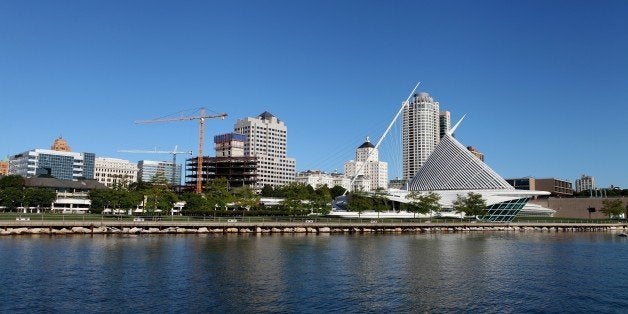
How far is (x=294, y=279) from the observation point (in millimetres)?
38500

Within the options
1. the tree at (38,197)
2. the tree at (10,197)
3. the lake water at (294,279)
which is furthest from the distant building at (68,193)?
the lake water at (294,279)

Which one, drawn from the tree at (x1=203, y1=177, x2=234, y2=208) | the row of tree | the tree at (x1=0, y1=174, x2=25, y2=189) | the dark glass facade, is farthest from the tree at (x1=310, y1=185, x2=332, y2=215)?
the tree at (x1=0, y1=174, x2=25, y2=189)

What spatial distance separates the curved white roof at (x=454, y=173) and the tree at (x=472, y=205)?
13.1 meters

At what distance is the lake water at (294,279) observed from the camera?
30469 millimetres

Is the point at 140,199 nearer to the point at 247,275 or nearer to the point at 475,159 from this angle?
the point at 247,275

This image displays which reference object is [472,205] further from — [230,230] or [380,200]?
[230,230]

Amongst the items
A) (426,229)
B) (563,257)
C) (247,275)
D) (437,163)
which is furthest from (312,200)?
(247,275)

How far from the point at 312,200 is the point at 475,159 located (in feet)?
180

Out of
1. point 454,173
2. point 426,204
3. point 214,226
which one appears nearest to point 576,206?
point 454,173

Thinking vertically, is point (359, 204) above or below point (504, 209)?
above

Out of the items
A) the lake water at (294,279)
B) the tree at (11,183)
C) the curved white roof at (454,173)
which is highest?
the curved white roof at (454,173)

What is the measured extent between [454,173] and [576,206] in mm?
59323

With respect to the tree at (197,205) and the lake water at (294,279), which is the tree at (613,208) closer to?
the lake water at (294,279)

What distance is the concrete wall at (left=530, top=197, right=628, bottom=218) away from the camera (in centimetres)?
17288
